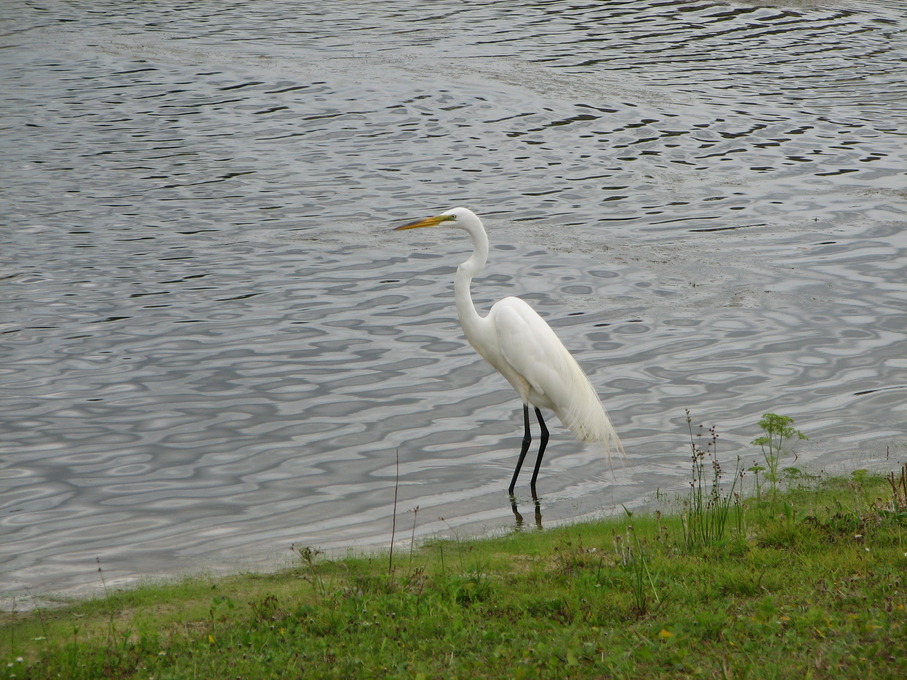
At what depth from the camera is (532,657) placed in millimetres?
4617

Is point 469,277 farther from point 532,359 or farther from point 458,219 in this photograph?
point 532,359

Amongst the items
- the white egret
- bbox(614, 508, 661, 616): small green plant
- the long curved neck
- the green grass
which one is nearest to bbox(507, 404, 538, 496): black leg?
the white egret

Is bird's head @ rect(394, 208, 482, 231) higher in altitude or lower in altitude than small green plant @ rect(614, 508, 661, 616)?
higher

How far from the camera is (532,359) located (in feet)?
26.6

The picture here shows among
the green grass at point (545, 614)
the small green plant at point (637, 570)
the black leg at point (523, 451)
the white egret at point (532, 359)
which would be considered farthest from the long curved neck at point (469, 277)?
the small green plant at point (637, 570)

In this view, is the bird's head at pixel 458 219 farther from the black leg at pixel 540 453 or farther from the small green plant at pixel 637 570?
the small green plant at pixel 637 570

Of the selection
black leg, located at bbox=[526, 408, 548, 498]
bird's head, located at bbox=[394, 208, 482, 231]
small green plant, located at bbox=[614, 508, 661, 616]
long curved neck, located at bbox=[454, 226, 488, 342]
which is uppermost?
bird's head, located at bbox=[394, 208, 482, 231]

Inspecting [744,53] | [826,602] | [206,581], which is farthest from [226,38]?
[826,602]

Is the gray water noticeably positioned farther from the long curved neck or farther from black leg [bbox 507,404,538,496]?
the long curved neck

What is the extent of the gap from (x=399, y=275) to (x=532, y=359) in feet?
16.1

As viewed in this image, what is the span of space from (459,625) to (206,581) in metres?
1.82

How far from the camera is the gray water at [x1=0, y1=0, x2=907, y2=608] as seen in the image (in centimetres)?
800

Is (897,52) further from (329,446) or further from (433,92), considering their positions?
(329,446)

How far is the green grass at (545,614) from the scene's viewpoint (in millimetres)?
4520
